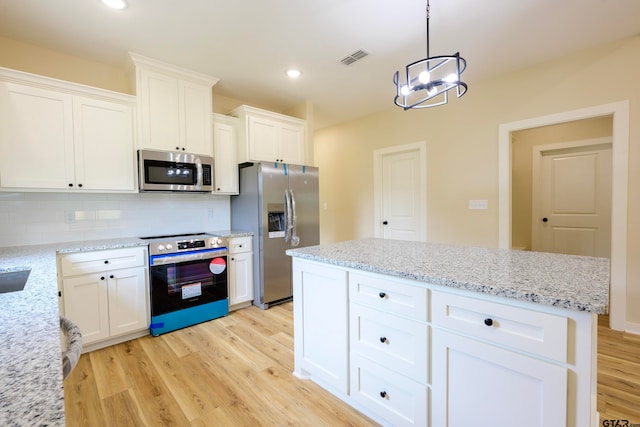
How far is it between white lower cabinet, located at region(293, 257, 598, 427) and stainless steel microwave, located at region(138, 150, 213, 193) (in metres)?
1.72

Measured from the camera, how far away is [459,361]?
3.98ft

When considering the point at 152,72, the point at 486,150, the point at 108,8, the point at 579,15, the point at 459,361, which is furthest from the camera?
the point at 486,150

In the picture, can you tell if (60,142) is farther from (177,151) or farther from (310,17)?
(310,17)

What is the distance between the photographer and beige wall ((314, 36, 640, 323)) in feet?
8.36

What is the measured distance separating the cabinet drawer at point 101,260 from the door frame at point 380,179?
3.06 metres

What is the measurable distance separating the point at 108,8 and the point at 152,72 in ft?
2.41

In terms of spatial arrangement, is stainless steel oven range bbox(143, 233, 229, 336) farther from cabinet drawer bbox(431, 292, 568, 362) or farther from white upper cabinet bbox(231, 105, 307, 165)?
cabinet drawer bbox(431, 292, 568, 362)

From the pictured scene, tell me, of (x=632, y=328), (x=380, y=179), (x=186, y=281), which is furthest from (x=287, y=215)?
(x=632, y=328)

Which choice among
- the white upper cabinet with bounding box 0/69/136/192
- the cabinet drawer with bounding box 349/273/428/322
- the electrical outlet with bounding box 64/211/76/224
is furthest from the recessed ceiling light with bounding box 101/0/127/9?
the cabinet drawer with bounding box 349/273/428/322

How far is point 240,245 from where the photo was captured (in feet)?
10.6

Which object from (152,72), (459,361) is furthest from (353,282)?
(152,72)

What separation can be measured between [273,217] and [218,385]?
5.82 feet

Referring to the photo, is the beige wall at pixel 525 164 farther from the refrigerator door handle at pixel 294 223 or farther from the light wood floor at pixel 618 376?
the refrigerator door handle at pixel 294 223

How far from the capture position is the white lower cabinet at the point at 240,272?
3.15 metres
